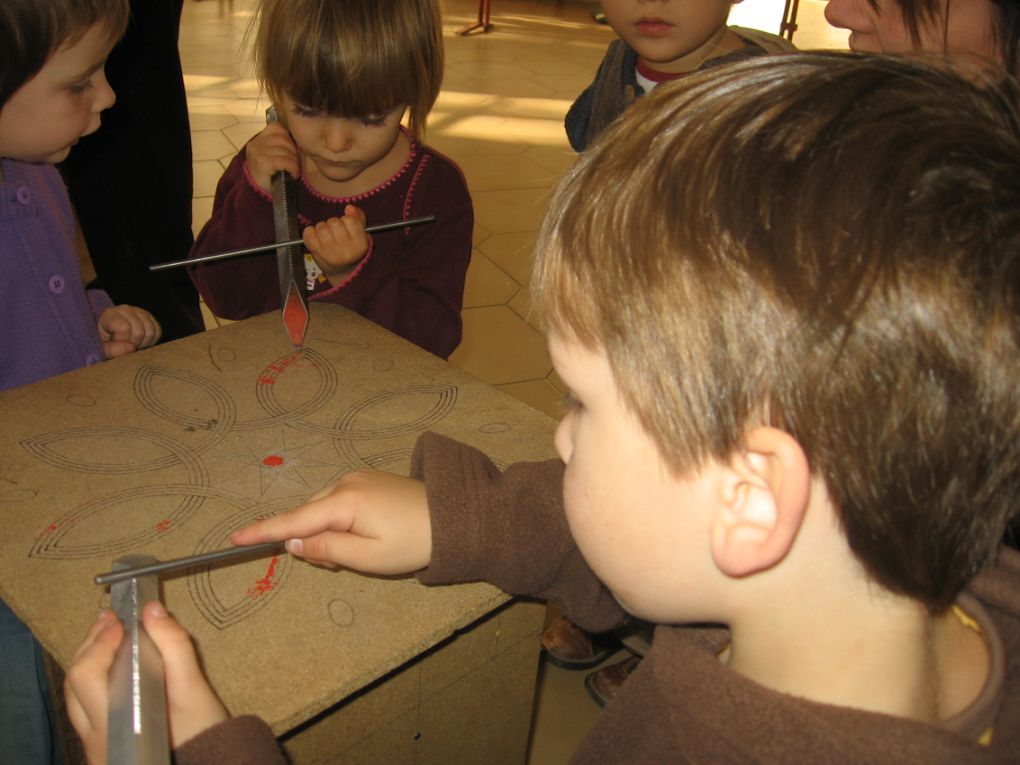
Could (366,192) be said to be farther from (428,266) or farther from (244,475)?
(244,475)

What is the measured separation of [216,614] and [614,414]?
0.30 metres

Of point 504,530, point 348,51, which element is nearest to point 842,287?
point 504,530

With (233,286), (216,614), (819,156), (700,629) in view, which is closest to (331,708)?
(216,614)

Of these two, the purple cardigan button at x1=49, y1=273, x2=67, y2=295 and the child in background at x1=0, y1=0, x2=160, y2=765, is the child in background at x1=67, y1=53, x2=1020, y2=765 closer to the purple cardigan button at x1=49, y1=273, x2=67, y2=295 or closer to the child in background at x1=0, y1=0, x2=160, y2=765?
the child in background at x1=0, y1=0, x2=160, y2=765

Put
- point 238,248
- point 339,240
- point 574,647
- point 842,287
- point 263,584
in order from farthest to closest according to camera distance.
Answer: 1. point 574,647
2. point 238,248
3. point 339,240
4. point 263,584
5. point 842,287

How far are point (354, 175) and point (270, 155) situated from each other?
109 mm

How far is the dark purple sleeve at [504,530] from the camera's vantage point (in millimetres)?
599

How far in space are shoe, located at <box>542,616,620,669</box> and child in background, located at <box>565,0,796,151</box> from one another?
26.7 inches

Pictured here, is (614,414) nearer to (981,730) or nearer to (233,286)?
(981,730)

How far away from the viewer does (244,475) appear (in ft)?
→ 2.22

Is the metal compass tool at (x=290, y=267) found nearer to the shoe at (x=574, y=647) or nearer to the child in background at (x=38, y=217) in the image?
the child in background at (x=38, y=217)

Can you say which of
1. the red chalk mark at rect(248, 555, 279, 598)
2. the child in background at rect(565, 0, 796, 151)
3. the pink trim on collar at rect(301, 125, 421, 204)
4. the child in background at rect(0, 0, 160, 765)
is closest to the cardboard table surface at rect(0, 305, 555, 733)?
the red chalk mark at rect(248, 555, 279, 598)

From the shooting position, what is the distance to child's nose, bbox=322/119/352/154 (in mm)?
972

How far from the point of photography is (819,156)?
37 cm
